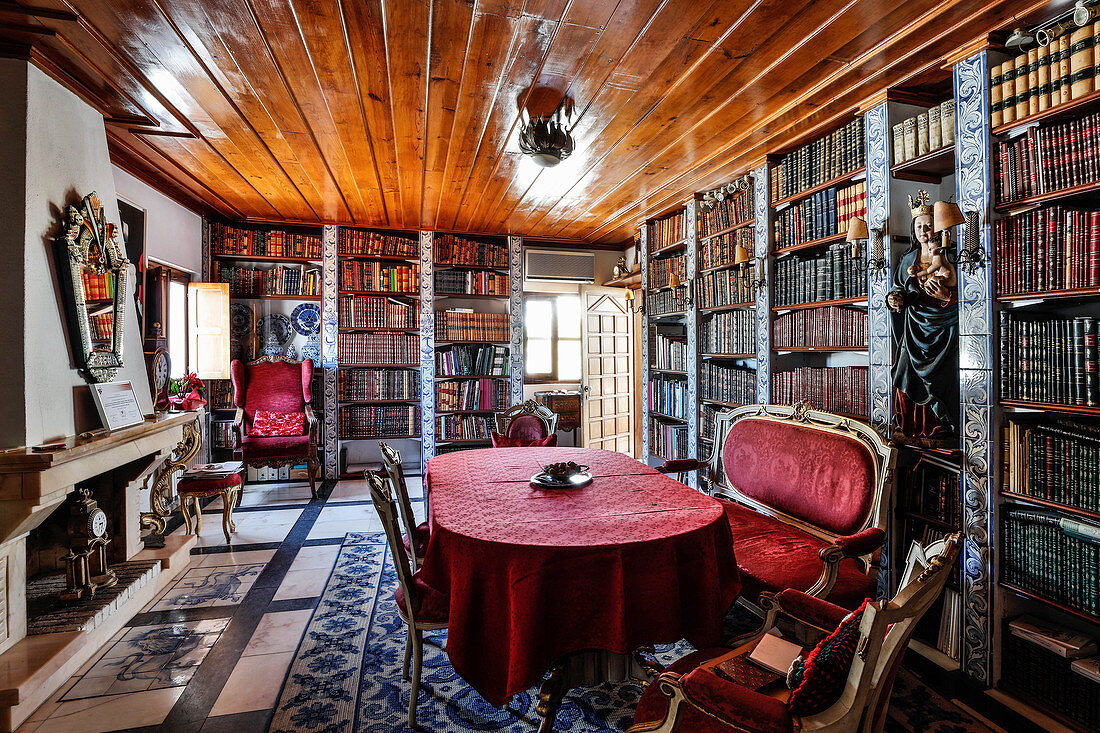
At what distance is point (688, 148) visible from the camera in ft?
11.8

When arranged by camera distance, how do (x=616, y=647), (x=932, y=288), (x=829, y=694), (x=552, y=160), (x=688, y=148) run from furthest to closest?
(x=688, y=148) → (x=552, y=160) → (x=932, y=288) → (x=616, y=647) → (x=829, y=694)

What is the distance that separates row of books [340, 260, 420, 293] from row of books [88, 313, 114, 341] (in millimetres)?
2960

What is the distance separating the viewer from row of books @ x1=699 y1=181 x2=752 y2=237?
13.0 feet

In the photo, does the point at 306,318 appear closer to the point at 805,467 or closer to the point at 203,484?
the point at 203,484

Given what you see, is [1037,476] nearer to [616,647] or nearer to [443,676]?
[616,647]

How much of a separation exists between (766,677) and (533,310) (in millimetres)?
5465

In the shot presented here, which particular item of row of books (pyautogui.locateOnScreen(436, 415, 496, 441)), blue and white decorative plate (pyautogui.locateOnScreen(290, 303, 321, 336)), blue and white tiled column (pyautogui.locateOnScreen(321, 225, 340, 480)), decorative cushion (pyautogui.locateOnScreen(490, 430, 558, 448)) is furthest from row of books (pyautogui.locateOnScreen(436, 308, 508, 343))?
decorative cushion (pyautogui.locateOnScreen(490, 430, 558, 448))

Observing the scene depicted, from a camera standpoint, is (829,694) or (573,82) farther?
(573,82)

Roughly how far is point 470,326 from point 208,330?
2.53m

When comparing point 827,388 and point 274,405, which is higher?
point 827,388

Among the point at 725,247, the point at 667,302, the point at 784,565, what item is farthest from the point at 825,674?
the point at 667,302

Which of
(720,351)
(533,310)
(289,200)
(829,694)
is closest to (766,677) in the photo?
(829,694)

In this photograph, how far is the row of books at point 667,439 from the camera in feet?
15.6

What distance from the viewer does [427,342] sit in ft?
19.6
